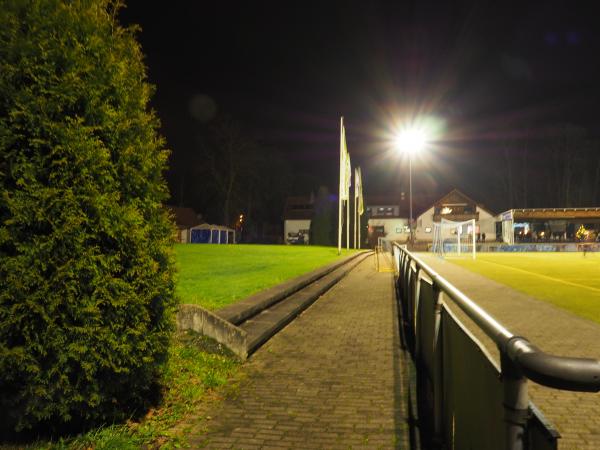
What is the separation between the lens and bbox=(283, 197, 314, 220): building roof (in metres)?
76.7

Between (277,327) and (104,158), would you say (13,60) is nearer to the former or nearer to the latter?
(104,158)

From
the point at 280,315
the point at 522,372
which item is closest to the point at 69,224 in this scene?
the point at 522,372

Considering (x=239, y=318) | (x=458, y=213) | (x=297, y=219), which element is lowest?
(x=239, y=318)

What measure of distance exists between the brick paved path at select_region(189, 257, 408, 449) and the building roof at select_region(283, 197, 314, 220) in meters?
69.4

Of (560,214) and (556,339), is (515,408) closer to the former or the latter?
(556,339)

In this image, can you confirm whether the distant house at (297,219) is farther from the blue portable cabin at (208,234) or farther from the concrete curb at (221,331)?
the concrete curb at (221,331)

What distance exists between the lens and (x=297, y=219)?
7625cm

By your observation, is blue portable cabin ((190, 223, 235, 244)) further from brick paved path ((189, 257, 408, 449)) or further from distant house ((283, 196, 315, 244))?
brick paved path ((189, 257, 408, 449))

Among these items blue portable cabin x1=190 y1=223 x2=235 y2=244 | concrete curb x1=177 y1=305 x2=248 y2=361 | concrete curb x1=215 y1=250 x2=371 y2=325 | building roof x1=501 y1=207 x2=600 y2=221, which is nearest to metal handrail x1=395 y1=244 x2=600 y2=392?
concrete curb x1=177 y1=305 x2=248 y2=361

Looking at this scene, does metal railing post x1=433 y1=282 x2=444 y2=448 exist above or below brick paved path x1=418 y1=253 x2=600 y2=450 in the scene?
above

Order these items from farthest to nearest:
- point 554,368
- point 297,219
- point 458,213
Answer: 1. point 297,219
2. point 458,213
3. point 554,368

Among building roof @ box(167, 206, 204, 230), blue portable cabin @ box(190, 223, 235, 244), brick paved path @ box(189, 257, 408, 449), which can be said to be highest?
building roof @ box(167, 206, 204, 230)

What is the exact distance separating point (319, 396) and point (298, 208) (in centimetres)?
7566

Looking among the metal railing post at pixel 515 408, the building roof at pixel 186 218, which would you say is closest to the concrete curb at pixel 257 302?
the metal railing post at pixel 515 408
